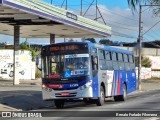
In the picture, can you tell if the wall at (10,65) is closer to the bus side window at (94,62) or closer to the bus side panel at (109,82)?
the bus side panel at (109,82)

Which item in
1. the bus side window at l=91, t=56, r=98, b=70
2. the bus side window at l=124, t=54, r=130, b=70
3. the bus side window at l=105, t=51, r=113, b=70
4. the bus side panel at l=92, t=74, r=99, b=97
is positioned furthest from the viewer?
the bus side window at l=124, t=54, r=130, b=70

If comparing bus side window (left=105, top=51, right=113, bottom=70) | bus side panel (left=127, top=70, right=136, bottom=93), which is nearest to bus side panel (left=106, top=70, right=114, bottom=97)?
bus side window (left=105, top=51, right=113, bottom=70)

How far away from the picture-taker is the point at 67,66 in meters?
20.5

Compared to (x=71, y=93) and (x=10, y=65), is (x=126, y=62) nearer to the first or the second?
(x=71, y=93)

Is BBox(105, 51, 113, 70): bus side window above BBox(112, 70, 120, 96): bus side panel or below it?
above

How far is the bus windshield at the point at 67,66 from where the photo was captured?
66.9ft

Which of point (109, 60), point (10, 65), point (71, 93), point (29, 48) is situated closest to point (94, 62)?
point (71, 93)

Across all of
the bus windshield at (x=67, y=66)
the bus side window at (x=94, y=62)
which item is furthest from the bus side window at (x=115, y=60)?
the bus windshield at (x=67, y=66)

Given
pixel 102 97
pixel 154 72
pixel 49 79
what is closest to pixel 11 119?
pixel 49 79

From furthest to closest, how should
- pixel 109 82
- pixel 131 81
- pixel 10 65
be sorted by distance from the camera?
pixel 10 65 → pixel 131 81 → pixel 109 82

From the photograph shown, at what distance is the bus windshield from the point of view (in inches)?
803

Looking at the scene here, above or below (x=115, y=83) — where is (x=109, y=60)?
above

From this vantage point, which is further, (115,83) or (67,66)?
(115,83)

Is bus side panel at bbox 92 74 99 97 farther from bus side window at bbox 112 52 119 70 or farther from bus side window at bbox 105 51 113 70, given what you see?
bus side window at bbox 112 52 119 70
